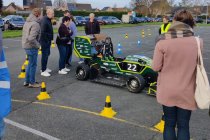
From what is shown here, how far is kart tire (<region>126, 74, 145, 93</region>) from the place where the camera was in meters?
7.94

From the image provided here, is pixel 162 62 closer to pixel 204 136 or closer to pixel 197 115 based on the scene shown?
pixel 204 136

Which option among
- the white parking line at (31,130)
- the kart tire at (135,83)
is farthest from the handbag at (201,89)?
the kart tire at (135,83)

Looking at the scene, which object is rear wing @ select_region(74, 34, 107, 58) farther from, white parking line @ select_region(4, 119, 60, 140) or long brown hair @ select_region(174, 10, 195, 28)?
long brown hair @ select_region(174, 10, 195, 28)

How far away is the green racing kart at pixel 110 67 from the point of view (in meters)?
8.13

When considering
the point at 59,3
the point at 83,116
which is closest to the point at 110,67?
the point at 83,116

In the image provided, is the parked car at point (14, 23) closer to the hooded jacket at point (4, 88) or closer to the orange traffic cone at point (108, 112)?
the orange traffic cone at point (108, 112)

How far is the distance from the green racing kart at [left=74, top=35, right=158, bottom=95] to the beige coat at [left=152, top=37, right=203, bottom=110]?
386cm

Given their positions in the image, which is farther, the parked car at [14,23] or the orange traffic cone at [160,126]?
the parked car at [14,23]

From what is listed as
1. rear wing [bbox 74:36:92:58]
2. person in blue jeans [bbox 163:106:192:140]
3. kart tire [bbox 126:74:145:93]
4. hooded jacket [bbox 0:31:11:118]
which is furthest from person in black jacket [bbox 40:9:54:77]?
hooded jacket [bbox 0:31:11:118]

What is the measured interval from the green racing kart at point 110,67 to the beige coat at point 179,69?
3.86m

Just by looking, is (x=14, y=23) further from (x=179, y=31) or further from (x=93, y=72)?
(x=179, y=31)

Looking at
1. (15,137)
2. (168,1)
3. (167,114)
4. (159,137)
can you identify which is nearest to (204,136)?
(159,137)

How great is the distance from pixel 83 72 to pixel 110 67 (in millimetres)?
920


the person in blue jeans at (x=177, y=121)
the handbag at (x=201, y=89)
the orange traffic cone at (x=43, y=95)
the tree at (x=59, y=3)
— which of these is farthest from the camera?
the tree at (x=59, y=3)
